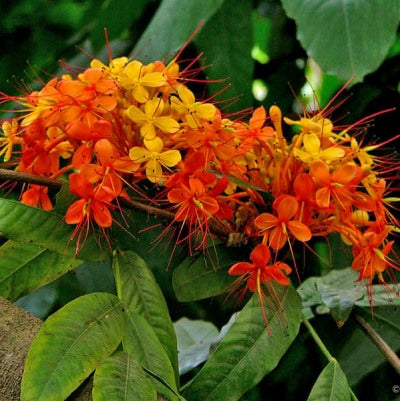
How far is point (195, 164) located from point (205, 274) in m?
0.14

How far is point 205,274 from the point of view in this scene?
2.83 ft

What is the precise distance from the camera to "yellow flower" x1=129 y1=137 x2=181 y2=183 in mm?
782

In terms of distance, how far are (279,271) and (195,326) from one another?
1.76 ft

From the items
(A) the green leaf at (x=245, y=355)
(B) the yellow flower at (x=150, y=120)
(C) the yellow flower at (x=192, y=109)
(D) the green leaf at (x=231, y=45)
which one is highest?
(B) the yellow flower at (x=150, y=120)

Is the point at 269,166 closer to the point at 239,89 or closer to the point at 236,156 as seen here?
the point at 236,156

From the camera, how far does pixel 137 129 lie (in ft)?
2.72

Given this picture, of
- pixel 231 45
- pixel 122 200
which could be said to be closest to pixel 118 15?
pixel 231 45

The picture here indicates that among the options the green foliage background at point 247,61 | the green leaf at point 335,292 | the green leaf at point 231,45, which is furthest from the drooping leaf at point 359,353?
the green leaf at point 231,45

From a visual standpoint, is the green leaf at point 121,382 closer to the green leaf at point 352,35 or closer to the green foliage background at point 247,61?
the green foliage background at point 247,61

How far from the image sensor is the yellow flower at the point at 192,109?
82 centimetres

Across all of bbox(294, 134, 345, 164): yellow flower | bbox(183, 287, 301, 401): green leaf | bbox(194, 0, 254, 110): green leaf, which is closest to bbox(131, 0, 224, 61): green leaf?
bbox(194, 0, 254, 110): green leaf

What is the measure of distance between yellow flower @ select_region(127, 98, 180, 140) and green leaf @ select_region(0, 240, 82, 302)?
0.16 meters

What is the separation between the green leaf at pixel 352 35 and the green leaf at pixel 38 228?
376mm

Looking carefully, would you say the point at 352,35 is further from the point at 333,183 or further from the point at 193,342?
the point at 193,342
